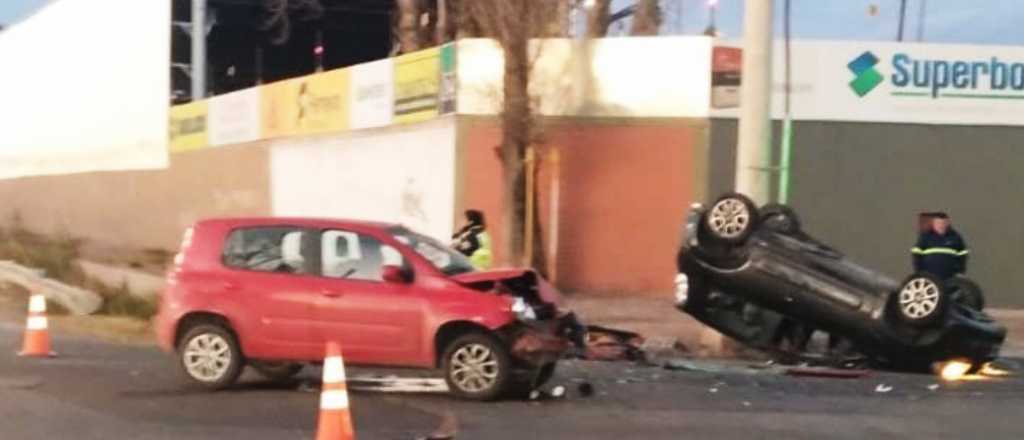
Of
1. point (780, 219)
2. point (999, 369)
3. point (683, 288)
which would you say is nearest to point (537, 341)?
point (683, 288)

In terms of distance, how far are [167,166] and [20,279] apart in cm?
1614

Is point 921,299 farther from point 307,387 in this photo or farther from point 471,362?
point 307,387

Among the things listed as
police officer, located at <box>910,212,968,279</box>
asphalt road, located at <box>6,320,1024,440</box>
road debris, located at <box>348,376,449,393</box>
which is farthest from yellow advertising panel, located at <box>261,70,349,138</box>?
road debris, located at <box>348,376,449,393</box>

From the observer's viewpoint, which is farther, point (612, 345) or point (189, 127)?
point (189, 127)

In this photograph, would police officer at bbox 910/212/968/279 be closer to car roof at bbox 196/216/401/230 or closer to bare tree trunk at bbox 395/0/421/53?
car roof at bbox 196/216/401/230

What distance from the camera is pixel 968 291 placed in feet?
56.7

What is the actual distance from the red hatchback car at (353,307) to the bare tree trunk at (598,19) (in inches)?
464

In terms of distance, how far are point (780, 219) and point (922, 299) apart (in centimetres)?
186

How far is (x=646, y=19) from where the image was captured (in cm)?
2680

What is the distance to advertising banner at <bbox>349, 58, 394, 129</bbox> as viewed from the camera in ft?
93.4

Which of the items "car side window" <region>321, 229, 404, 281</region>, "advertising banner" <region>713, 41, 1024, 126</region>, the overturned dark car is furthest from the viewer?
"advertising banner" <region>713, 41, 1024, 126</region>

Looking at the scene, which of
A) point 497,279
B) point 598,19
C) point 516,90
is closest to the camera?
point 497,279

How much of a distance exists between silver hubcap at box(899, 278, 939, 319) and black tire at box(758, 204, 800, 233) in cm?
148

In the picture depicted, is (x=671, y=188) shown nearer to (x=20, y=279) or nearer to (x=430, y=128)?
(x=430, y=128)
